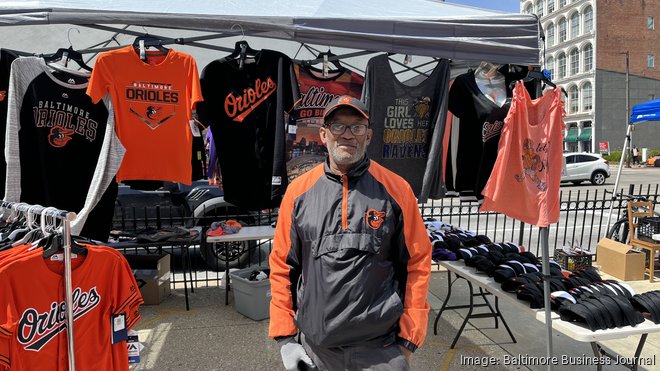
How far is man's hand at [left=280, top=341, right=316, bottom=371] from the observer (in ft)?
6.87

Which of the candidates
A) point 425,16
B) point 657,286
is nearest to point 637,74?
point 657,286

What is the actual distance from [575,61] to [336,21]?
58.5 m

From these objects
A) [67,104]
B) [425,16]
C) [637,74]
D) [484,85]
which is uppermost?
[637,74]

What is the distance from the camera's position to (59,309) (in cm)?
216

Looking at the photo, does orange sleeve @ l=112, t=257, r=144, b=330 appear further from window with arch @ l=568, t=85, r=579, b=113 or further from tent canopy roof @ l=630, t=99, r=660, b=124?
window with arch @ l=568, t=85, r=579, b=113

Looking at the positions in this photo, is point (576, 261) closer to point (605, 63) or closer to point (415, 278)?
point (415, 278)

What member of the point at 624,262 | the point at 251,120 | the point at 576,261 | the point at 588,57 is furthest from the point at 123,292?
the point at 588,57

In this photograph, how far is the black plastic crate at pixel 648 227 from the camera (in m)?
6.44

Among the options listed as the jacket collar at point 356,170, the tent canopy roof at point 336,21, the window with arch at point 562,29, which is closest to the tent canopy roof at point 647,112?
the tent canopy roof at point 336,21

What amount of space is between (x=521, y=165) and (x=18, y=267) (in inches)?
122

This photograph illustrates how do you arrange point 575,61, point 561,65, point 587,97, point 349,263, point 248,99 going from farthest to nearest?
point 561,65, point 575,61, point 587,97, point 248,99, point 349,263

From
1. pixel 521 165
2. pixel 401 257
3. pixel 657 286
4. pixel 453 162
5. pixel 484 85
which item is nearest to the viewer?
pixel 401 257

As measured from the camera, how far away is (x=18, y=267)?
79.6 inches

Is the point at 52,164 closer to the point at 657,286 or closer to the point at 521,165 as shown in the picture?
the point at 521,165
